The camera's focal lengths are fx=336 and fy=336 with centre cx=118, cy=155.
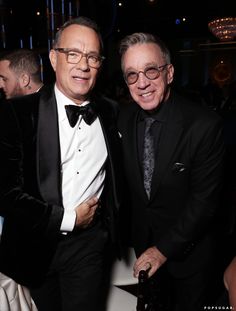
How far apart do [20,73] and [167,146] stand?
157cm

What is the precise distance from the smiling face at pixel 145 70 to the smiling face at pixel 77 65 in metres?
0.19

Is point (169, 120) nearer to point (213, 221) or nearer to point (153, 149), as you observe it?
point (153, 149)

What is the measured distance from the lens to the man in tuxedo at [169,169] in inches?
62.5

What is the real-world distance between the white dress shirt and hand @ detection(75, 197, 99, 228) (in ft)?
0.08

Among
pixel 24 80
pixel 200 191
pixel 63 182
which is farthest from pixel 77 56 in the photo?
pixel 24 80

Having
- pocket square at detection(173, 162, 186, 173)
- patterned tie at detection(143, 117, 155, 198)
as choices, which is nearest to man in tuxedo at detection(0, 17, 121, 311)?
patterned tie at detection(143, 117, 155, 198)

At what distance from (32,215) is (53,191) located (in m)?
0.13

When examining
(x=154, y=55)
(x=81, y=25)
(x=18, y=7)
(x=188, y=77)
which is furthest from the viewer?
(x=188, y=77)

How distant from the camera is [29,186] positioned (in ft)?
4.62

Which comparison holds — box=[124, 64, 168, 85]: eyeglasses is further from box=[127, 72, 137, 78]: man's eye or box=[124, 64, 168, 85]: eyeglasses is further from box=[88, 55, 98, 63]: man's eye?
box=[88, 55, 98, 63]: man's eye

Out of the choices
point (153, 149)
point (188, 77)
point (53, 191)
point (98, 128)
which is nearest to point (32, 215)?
point (53, 191)

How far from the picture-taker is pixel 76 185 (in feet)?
4.94

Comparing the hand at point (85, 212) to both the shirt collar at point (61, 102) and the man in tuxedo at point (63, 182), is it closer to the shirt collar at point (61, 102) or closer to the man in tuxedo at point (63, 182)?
the man in tuxedo at point (63, 182)

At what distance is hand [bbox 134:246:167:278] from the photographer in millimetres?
1558
